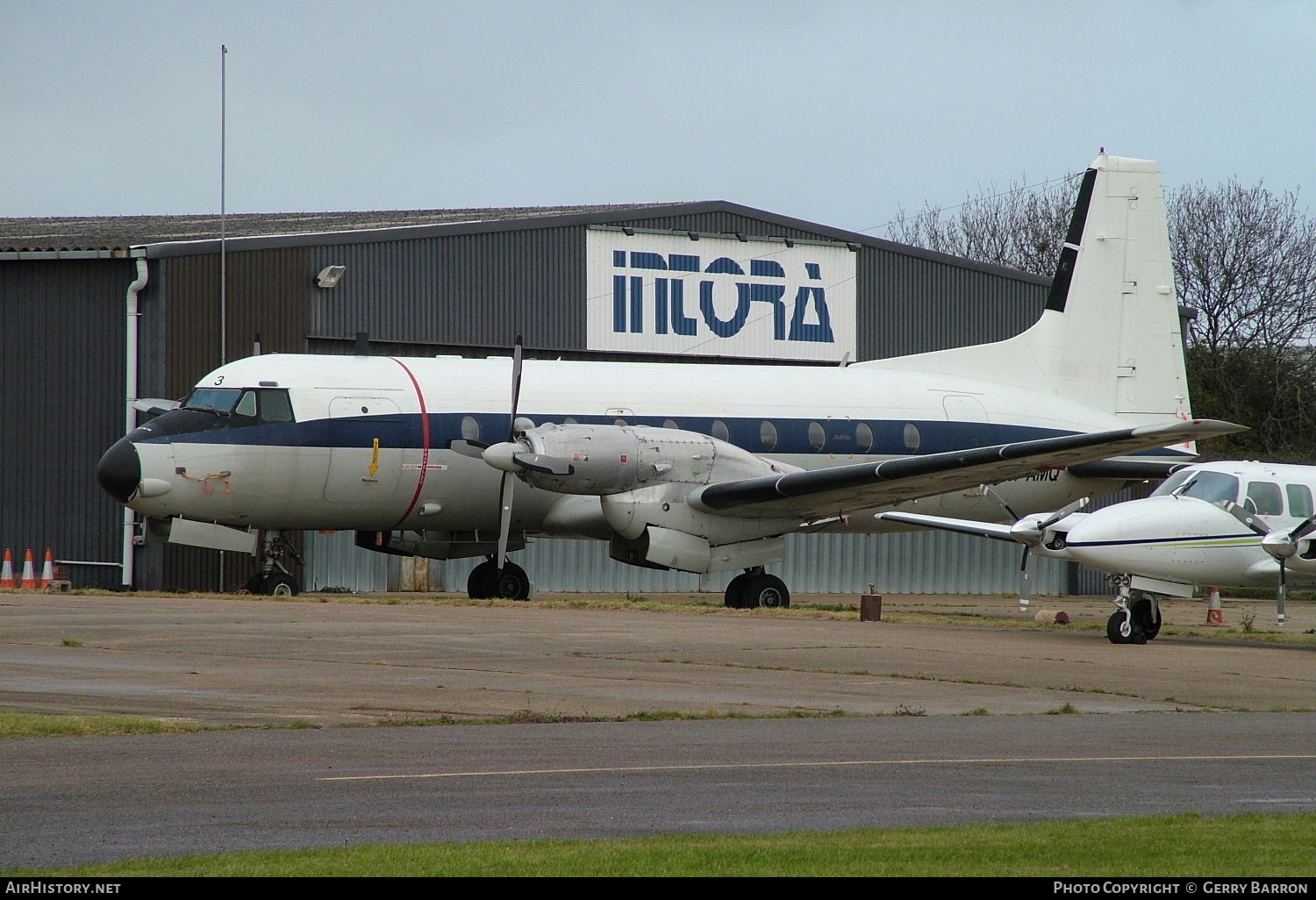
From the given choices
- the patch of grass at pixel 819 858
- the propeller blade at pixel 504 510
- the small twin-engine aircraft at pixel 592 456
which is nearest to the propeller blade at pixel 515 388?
the small twin-engine aircraft at pixel 592 456

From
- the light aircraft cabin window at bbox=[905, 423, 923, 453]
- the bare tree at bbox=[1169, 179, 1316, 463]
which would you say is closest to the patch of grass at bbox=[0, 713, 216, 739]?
the light aircraft cabin window at bbox=[905, 423, 923, 453]

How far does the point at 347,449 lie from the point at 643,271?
12099 mm

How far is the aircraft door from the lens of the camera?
22.0 meters

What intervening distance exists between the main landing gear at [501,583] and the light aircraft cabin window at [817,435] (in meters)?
4.87

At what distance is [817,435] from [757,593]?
9.94 feet

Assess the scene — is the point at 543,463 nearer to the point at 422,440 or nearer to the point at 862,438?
the point at 422,440

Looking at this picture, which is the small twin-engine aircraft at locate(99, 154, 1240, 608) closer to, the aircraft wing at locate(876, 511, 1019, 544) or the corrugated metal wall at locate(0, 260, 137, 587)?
the aircraft wing at locate(876, 511, 1019, 544)

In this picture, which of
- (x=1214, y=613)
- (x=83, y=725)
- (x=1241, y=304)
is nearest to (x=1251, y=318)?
(x=1241, y=304)

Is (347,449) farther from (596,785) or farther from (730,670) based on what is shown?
(596,785)

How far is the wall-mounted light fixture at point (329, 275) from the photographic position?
28672 millimetres

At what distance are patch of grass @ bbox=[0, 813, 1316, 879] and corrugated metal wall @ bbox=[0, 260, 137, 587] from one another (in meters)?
22.5

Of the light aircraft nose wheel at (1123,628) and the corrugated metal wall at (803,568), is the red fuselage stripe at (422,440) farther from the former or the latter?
the light aircraft nose wheel at (1123,628)

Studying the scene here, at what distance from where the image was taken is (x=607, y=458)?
2119cm
